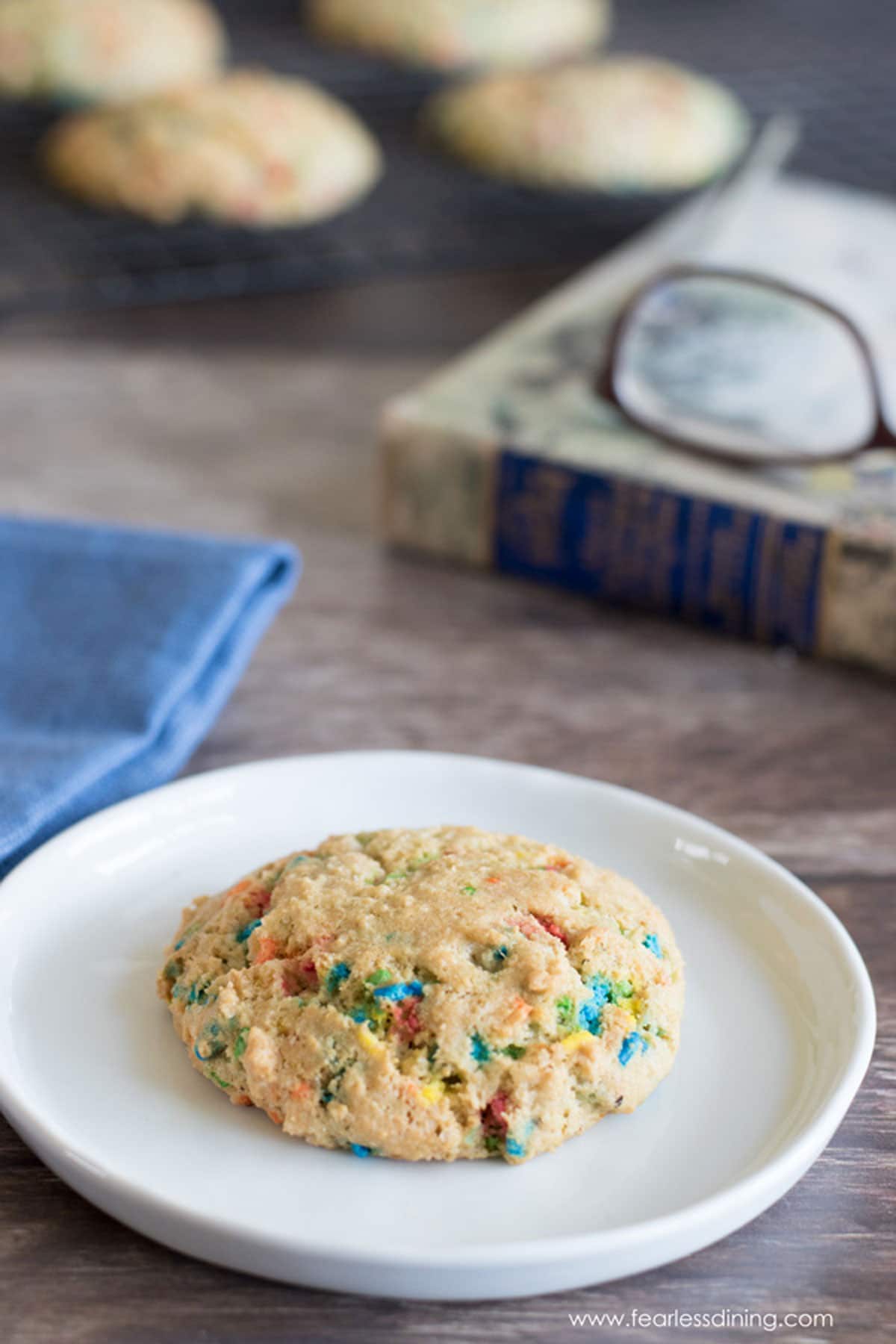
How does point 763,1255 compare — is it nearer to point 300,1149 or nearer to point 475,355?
point 300,1149

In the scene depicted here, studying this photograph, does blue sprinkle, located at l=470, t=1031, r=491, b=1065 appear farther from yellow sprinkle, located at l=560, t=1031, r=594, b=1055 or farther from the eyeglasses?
the eyeglasses

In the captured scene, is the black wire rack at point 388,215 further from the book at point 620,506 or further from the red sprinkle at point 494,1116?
the red sprinkle at point 494,1116

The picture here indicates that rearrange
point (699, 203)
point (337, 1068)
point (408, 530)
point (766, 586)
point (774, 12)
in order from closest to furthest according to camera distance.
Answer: point (337, 1068) < point (766, 586) < point (408, 530) < point (699, 203) < point (774, 12)

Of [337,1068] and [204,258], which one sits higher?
[337,1068]

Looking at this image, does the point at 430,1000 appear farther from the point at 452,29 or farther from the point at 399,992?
the point at 452,29

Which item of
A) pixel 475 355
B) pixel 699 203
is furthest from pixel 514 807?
pixel 699 203

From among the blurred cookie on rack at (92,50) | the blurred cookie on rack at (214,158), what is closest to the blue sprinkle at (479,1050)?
the blurred cookie on rack at (214,158)
